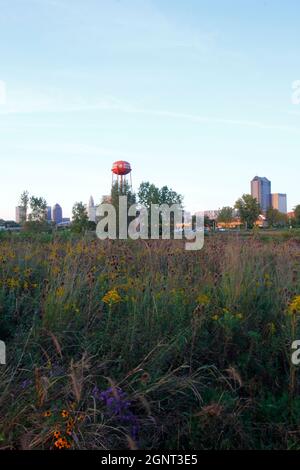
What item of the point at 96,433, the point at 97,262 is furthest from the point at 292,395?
the point at 97,262

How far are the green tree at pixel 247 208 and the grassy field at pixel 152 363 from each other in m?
34.3

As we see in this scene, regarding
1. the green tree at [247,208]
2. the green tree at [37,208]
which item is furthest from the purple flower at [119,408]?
the green tree at [247,208]

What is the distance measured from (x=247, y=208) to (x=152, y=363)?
39051 millimetres

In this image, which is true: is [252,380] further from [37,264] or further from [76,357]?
[37,264]

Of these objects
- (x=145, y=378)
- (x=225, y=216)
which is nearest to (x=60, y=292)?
(x=145, y=378)

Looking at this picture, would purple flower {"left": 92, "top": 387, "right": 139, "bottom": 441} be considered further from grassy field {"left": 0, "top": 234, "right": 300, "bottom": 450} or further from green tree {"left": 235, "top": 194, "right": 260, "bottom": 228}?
green tree {"left": 235, "top": 194, "right": 260, "bottom": 228}

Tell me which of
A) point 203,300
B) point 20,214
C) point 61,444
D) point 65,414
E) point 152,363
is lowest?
point 61,444

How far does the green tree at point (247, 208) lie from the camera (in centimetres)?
3855

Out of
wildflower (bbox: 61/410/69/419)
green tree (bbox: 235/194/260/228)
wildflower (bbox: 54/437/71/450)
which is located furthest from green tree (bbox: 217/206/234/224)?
wildflower (bbox: 54/437/71/450)

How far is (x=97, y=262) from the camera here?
5852 millimetres

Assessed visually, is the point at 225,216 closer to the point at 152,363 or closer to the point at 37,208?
the point at 37,208

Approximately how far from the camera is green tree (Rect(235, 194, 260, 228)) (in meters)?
38.5

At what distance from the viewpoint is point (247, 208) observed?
40.6 meters

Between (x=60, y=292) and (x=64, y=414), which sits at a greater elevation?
(x=60, y=292)
